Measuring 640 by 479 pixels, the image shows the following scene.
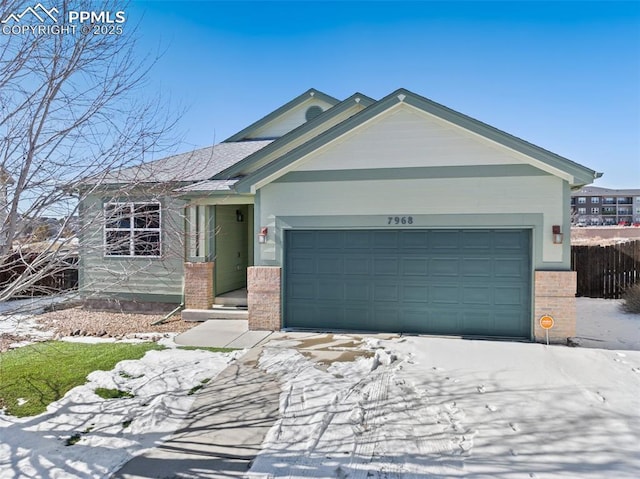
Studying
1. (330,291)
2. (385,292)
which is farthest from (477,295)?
(330,291)

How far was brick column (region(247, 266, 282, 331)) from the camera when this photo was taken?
9289mm

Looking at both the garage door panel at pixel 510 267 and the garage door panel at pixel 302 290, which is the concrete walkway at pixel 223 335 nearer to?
the garage door panel at pixel 302 290

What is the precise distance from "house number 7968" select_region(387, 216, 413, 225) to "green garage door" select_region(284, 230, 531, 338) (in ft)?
0.93

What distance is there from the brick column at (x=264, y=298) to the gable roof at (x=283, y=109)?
25.3ft

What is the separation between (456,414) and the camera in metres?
4.86

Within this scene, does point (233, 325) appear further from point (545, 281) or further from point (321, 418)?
point (545, 281)

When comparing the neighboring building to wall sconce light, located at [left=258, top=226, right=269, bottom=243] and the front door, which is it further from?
wall sconce light, located at [left=258, top=226, right=269, bottom=243]

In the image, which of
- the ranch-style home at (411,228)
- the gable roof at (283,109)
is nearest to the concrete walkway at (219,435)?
the ranch-style home at (411,228)

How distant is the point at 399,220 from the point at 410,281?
4.59 ft

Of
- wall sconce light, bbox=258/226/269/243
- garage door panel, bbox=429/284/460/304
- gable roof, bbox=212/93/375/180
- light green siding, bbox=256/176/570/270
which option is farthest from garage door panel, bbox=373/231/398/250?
gable roof, bbox=212/93/375/180

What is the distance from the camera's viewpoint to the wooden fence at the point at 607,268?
13.6 m

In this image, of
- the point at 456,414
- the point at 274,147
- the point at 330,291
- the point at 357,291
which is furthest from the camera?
the point at 274,147

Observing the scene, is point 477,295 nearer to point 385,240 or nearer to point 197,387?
point 385,240

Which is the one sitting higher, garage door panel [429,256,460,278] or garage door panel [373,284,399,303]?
garage door panel [429,256,460,278]
